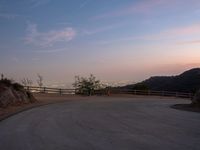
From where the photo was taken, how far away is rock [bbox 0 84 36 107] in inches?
1257

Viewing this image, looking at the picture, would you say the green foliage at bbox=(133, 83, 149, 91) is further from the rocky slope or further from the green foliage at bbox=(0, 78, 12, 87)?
the green foliage at bbox=(0, 78, 12, 87)

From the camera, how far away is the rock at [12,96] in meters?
31.9

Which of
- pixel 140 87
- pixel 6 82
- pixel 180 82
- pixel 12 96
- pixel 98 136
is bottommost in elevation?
pixel 98 136

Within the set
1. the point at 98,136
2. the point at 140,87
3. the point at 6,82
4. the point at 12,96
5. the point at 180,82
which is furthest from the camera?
the point at 180,82

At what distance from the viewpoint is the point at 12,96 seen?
112ft

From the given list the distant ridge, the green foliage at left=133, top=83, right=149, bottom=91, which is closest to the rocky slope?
the green foliage at left=133, top=83, right=149, bottom=91

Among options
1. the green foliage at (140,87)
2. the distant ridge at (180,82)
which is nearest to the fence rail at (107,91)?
the green foliage at (140,87)

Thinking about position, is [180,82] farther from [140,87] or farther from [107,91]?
[107,91]

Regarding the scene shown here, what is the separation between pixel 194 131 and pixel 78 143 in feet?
17.3

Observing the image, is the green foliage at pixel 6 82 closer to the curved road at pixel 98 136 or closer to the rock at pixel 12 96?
the rock at pixel 12 96

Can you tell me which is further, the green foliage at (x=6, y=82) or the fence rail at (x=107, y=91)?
the fence rail at (x=107, y=91)

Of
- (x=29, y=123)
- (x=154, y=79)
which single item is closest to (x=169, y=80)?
(x=154, y=79)

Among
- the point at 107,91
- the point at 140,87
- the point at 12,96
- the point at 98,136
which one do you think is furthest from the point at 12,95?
the point at 140,87

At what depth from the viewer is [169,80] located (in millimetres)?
136250
